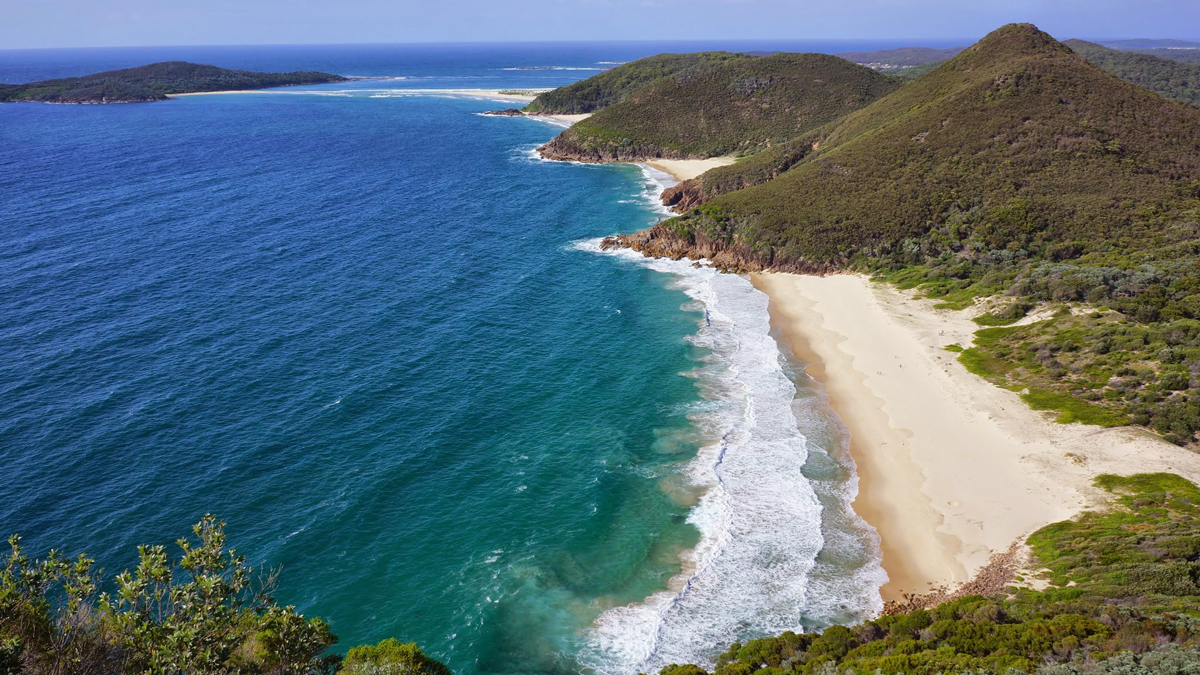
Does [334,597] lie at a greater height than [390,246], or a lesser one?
lesser

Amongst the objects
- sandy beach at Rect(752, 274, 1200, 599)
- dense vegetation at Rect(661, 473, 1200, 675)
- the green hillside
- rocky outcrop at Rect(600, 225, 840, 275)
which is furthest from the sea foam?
rocky outcrop at Rect(600, 225, 840, 275)

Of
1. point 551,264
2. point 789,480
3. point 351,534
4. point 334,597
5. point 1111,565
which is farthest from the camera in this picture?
point 551,264

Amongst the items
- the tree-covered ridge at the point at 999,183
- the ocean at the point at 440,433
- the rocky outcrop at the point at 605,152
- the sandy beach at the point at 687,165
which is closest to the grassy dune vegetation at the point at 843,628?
the ocean at the point at 440,433

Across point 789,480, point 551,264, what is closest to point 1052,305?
point 789,480

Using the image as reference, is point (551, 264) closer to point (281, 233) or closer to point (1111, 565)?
point (281, 233)

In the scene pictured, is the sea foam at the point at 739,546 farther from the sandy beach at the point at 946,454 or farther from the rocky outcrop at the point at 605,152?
the rocky outcrop at the point at 605,152

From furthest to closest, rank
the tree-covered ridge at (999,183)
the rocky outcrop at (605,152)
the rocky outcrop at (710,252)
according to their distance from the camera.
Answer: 1. the rocky outcrop at (605,152)
2. the rocky outcrop at (710,252)
3. the tree-covered ridge at (999,183)
